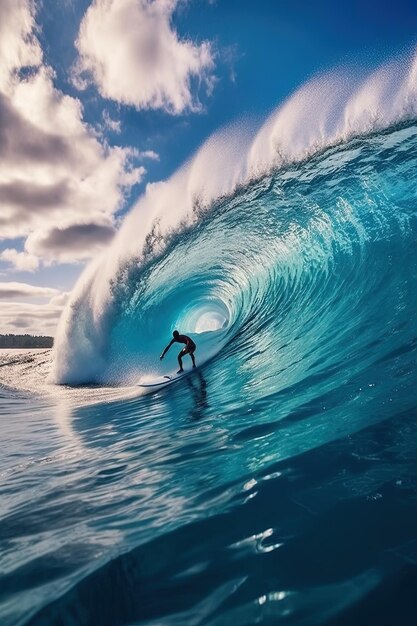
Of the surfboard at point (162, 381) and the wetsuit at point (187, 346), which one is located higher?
the wetsuit at point (187, 346)

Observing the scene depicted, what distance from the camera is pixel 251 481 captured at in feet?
7.80

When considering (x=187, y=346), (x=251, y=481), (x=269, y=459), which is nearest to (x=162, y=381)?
(x=187, y=346)

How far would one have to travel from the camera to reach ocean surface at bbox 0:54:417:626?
57.7 inches

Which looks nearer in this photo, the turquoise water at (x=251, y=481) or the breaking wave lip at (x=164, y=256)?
the turquoise water at (x=251, y=481)

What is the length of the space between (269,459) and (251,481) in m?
0.35

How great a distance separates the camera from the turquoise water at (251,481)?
1446mm

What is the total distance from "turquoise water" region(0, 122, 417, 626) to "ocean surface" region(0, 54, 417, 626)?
12mm

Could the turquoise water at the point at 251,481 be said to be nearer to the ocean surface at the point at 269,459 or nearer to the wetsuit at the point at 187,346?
the ocean surface at the point at 269,459

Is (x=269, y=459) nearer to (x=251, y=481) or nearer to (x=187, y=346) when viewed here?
(x=251, y=481)

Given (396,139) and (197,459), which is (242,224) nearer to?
Result: (396,139)

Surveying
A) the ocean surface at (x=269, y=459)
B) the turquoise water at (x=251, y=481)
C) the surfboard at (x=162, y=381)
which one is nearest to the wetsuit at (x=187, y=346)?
the ocean surface at (x=269, y=459)

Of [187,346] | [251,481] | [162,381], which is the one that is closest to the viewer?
[251,481]

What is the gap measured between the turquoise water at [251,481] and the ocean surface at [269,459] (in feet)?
0.04

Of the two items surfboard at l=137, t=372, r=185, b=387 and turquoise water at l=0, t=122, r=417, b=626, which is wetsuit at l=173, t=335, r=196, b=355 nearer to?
surfboard at l=137, t=372, r=185, b=387
